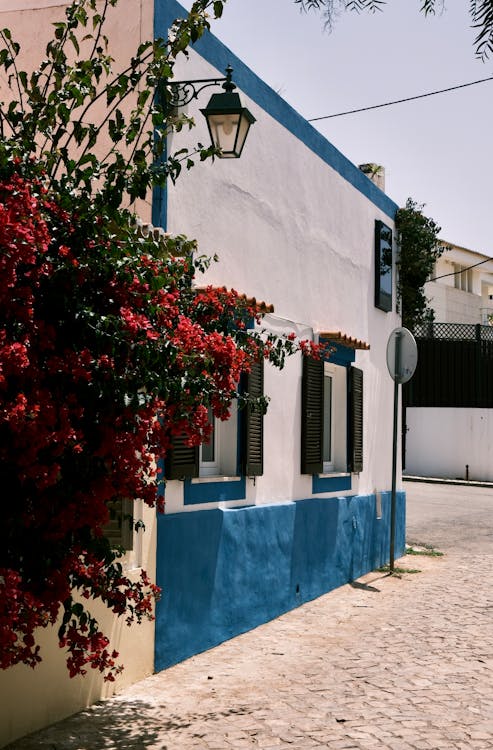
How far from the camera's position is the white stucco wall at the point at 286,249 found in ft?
28.5

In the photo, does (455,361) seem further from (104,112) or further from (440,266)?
(104,112)

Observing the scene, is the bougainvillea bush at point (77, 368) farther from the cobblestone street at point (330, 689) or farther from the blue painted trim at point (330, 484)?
the blue painted trim at point (330, 484)

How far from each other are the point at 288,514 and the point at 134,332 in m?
5.75

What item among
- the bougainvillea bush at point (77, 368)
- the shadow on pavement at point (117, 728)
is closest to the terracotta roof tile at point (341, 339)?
the shadow on pavement at point (117, 728)

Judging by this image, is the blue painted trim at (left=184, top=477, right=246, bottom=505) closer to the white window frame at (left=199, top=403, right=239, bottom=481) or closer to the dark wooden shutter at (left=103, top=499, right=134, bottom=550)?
the white window frame at (left=199, top=403, right=239, bottom=481)

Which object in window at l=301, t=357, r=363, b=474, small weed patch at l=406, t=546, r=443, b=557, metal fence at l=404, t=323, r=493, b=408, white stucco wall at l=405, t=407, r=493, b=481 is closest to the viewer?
window at l=301, t=357, r=363, b=474

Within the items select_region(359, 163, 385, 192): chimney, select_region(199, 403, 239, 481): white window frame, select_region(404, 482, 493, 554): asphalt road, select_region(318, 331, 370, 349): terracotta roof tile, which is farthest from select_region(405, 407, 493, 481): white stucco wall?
select_region(199, 403, 239, 481): white window frame

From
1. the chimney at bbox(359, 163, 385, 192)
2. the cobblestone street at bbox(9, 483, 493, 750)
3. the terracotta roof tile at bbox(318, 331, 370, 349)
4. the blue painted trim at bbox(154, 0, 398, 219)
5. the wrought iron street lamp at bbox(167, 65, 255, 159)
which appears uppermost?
the chimney at bbox(359, 163, 385, 192)

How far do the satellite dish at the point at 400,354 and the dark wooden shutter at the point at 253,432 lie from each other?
3.61 metres

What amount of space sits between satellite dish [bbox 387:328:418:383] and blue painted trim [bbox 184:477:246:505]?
414cm

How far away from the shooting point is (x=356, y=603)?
35.2 ft

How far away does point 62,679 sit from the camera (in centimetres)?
629

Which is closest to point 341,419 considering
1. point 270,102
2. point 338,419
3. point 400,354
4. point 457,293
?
point 338,419

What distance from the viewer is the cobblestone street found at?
5949 mm
